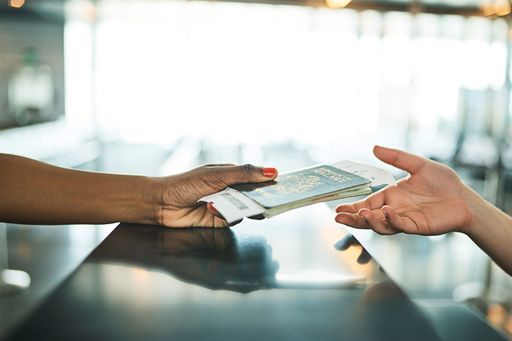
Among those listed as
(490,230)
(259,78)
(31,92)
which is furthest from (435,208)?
(259,78)

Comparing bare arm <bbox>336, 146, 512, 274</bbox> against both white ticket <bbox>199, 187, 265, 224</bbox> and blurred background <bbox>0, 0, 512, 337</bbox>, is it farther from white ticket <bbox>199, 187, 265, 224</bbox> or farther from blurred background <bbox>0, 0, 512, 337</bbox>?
blurred background <bbox>0, 0, 512, 337</bbox>

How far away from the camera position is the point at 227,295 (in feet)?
1.63

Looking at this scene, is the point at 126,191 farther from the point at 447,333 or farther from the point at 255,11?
the point at 255,11

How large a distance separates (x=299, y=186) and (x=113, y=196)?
47 centimetres

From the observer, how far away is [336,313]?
458 mm

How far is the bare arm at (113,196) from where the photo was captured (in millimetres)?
890

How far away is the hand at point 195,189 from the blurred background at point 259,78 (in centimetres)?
516

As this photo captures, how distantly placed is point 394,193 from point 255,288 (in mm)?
818

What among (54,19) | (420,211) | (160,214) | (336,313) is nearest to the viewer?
(336,313)

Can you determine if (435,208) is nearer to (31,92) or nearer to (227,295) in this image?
(227,295)

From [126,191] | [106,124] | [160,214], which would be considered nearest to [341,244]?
[160,214]

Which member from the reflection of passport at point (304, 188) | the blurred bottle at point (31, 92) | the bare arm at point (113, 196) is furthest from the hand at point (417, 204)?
the blurred bottle at point (31, 92)

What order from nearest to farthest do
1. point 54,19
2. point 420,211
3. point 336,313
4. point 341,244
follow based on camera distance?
1. point 336,313
2. point 341,244
3. point 420,211
4. point 54,19

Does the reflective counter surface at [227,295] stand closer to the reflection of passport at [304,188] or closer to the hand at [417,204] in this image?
the reflection of passport at [304,188]
